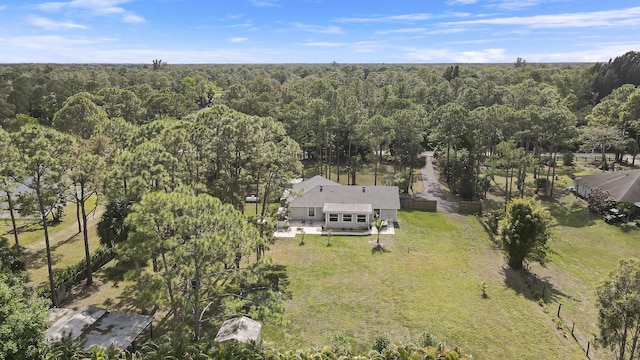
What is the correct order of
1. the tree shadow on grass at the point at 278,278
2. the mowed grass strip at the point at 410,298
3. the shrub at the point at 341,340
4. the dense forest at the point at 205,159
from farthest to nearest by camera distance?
the tree shadow on grass at the point at 278,278
the mowed grass strip at the point at 410,298
the shrub at the point at 341,340
the dense forest at the point at 205,159

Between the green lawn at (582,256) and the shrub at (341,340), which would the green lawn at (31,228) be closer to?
the shrub at (341,340)

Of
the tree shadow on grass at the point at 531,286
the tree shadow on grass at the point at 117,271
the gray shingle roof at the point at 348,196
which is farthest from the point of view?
the gray shingle roof at the point at 348,196

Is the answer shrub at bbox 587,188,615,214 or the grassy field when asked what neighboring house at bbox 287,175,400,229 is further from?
shrub at bbox 587,188,615,214

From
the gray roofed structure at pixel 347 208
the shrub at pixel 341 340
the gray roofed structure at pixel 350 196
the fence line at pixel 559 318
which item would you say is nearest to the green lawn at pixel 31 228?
the gray roofed structure at pixel 350 196

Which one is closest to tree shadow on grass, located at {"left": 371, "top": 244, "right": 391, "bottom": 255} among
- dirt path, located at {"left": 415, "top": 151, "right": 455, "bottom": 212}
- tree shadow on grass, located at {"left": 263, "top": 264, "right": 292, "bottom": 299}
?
tree shadow on grass, located at {"left": 263, "top": 264, "right": 292, "bottom": 299}

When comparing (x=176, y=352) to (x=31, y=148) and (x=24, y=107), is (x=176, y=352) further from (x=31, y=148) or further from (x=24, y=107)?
(x=24, y=107)
